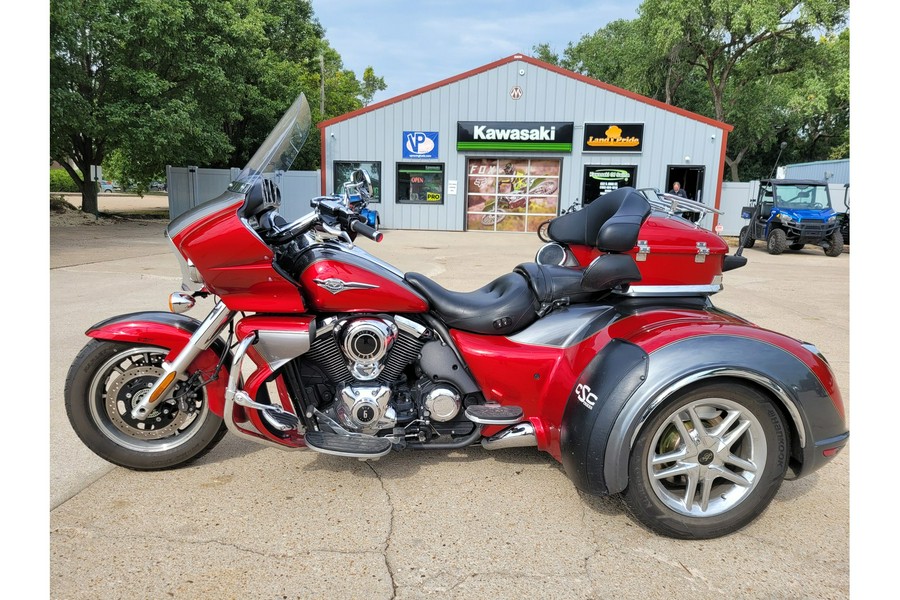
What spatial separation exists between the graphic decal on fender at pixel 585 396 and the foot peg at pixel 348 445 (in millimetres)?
926

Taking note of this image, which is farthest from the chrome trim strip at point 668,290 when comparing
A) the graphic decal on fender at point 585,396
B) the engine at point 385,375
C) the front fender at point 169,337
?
the front fender at point 169,337

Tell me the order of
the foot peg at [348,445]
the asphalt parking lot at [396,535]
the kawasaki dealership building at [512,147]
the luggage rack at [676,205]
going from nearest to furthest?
the asphalt parking lot at [396,535] < the foot peg at [348,445] < the luggage rack at [676,205] < the kawasaki dealership building at [512,147]

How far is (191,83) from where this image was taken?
19.3 m

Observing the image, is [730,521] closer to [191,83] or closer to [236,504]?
[236,504]

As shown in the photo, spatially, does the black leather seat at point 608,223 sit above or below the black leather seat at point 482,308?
above

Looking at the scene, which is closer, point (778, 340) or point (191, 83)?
point (778, 340)

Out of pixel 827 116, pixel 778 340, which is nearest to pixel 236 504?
pixel 778 340

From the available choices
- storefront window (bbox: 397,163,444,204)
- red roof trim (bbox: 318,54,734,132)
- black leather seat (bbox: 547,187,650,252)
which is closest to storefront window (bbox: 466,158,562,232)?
storefront window (bbox: 397,163,444,204)

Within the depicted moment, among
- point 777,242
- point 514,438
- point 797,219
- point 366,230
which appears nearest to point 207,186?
point 777,242

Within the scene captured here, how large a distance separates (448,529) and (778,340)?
176cm

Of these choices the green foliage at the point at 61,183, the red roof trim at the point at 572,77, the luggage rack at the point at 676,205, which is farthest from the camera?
the green foliage at the point at 61,183

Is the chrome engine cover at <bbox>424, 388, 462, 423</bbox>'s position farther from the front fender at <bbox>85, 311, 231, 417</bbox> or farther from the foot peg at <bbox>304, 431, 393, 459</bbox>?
the front fender at <bbox>85, 311, 231, 417</bbox>

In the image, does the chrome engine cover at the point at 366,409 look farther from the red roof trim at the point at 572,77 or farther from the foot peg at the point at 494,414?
the red roof trim at the point at 572,77

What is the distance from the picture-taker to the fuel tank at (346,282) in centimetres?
275
